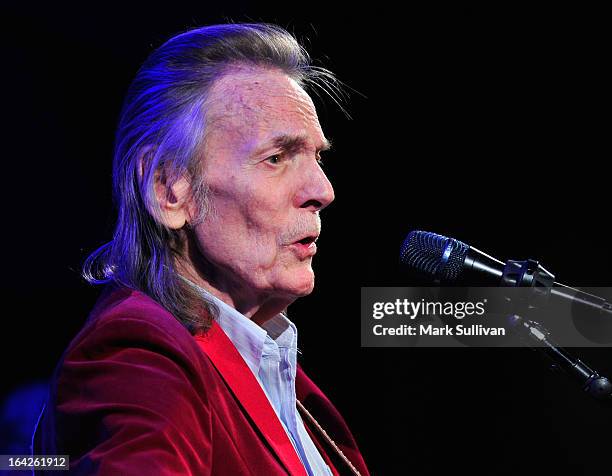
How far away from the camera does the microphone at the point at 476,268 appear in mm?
1137

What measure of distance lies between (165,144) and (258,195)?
26cm

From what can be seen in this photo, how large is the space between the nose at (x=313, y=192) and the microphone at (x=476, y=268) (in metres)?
0.22

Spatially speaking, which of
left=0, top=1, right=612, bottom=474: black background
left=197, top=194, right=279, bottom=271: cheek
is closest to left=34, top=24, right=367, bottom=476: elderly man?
left=197, top=194, right=279, bottom=271: cheek

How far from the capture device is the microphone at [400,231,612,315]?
114 cm

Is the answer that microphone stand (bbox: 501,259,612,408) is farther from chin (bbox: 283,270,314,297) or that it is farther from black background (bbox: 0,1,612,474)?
black background (bbox: 0,1,612,474)

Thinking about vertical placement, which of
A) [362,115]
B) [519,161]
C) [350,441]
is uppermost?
[362,115]

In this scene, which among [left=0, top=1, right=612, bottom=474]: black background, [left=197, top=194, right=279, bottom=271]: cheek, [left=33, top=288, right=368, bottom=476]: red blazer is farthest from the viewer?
[left=0, top=1, right=612, bottom=474]: black background

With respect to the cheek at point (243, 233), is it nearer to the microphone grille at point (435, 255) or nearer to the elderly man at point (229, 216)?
the elderly man at point (229, 216)

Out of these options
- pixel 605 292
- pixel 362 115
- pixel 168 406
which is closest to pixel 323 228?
pixel 362 115

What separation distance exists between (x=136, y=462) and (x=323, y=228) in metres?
2.65

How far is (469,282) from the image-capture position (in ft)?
4.10

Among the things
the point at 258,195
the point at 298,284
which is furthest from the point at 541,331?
the point at 258,195

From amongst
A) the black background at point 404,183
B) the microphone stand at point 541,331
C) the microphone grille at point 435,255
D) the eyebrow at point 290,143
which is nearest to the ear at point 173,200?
the eyebrow at point 290,143

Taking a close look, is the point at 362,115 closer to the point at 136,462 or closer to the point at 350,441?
the point at 350,441
